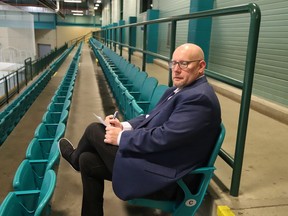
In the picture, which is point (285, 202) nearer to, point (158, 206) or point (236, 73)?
point (158, 206)

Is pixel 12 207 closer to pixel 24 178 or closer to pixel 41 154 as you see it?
pixel 24 178

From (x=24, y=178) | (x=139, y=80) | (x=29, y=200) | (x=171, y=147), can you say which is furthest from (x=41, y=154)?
(x=139, y=80)

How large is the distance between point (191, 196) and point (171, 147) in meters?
0.29

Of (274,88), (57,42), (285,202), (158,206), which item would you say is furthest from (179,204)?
(57,42)

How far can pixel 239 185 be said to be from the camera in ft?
5.57

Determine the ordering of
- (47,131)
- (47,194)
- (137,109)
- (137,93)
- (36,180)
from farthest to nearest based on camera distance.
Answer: (137,93)
(47,131)
(137,109)
(36,180)
(47,194)

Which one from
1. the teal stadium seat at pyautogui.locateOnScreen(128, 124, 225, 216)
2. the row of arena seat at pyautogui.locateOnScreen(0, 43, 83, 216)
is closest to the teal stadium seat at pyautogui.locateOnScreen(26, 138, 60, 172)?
the row of arena seat at pyautogui.locateOnScreen(0, 43, 83, 216)

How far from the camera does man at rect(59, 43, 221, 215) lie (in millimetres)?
1344

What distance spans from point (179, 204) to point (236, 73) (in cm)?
349

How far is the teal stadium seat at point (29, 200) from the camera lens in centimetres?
117

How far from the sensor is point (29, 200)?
5.02 ft

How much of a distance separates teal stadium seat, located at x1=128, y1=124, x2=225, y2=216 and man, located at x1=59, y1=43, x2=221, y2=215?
0.10 feet

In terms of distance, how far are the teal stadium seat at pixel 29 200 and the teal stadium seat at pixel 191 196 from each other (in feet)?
1.41

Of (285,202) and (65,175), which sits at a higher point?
(285,202)
